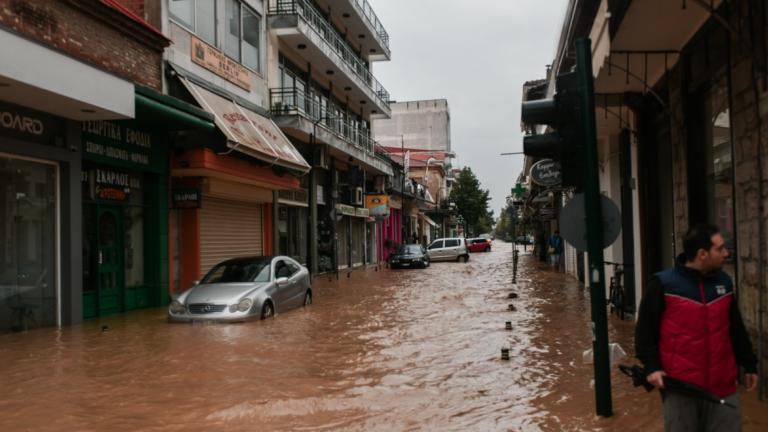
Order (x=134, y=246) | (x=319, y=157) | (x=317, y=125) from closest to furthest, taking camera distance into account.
→ (x=134, y=246), (x=317, y=125), (x=319, y=157)

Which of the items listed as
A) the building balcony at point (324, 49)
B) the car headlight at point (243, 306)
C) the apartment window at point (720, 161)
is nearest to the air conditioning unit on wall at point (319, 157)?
the building balcony at point (324, 49)

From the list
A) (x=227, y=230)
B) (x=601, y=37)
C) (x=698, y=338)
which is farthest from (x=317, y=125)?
(x=698, y=338)

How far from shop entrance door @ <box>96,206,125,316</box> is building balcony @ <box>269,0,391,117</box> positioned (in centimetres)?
1077

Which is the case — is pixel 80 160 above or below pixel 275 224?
above

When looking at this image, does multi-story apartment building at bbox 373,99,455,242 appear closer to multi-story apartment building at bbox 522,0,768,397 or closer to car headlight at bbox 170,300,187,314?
car headlight at bbox 170,300,187,314

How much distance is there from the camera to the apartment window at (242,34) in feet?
65.9

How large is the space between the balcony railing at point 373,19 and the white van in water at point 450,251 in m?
13.2

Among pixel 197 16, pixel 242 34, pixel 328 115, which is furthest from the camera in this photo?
pixel 328 115

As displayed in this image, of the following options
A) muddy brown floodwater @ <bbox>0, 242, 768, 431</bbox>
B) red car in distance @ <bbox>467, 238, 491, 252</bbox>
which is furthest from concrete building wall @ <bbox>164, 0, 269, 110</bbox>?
red car in distance @ <bbox>467, 238, 491, 252</bbox>

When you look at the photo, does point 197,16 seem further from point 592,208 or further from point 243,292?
point 592,208

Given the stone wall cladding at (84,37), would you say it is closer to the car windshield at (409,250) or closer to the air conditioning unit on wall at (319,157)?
the air conditioning unit on wall at (319,157)

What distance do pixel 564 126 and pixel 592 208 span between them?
744mm

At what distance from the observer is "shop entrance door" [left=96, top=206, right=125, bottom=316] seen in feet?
47.4

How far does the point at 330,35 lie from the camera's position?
29344 millimetres
